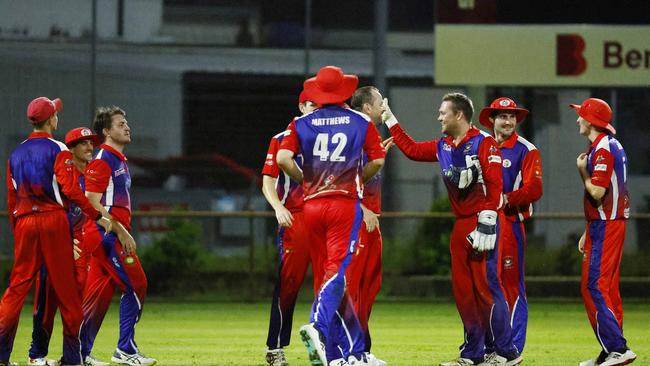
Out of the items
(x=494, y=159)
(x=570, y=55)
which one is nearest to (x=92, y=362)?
(x=494, y=159)

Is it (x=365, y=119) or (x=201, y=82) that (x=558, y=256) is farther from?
(x=365, y=119)

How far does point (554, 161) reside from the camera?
22.4 metres

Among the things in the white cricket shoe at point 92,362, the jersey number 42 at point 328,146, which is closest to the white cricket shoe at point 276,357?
the white cricket shoe at point 92,362

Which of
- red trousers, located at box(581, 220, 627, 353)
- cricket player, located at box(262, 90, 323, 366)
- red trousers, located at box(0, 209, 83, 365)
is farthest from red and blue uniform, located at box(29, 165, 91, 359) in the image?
red trousers, located at box(581, 220, 627, 353)

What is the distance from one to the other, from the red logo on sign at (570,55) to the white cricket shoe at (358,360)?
1340 centimetres

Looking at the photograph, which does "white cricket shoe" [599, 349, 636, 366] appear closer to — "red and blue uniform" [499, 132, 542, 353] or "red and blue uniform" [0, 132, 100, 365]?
"red and blue uniform" [499, 132, 542, 353]

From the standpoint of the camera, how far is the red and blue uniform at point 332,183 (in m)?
9.12

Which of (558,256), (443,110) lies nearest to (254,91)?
(558,256)

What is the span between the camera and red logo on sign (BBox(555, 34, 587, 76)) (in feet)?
72.7

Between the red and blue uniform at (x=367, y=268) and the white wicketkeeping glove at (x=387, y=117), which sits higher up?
the white wicketkeeping glove at (x=387, y=117)

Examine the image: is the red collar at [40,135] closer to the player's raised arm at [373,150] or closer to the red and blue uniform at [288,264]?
the red and blue uniform at [288,264]

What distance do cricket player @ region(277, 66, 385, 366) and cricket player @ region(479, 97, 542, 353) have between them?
6.78ft

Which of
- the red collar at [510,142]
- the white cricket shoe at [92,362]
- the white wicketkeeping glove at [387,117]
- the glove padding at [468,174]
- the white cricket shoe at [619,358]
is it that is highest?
the white wicketkeeping glove at [387,117]

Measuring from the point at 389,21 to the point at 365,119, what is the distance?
1382cm
